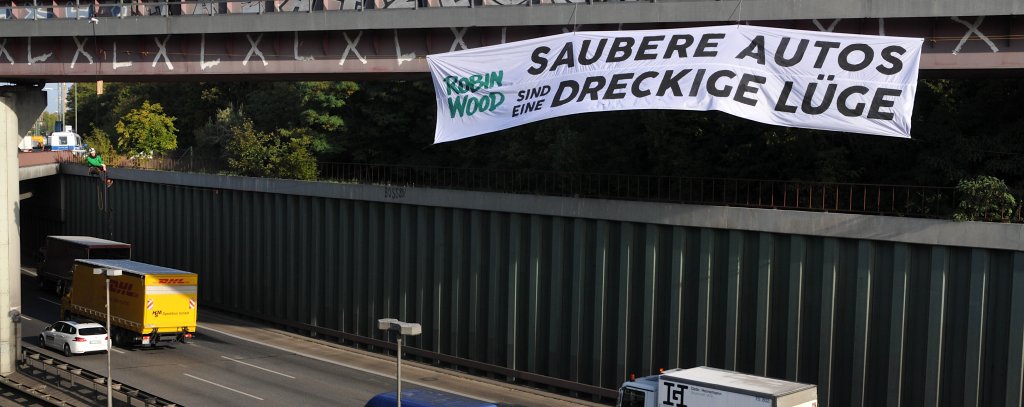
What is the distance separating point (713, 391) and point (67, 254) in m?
37.3

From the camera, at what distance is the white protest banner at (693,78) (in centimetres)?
2292

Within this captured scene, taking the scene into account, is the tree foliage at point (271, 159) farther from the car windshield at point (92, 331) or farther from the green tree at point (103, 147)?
the car windshield at point (92, 331)

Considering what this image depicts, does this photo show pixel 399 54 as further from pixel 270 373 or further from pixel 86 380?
pixel 86 380

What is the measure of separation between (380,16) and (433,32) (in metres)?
1.71

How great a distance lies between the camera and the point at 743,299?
1120 inches

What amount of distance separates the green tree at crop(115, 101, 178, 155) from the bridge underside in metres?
41.3

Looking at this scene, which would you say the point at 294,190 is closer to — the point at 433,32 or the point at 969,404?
the point at 433,32

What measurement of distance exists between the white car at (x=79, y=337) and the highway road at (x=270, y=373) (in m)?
0.37

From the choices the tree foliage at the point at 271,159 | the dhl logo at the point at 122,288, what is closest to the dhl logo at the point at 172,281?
the dhl logo at the point at 122,288

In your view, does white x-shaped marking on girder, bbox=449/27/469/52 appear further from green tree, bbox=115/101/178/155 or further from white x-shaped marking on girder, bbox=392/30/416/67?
green tree, bbox=115/101/178/155

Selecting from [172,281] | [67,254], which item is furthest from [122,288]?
[67,254]

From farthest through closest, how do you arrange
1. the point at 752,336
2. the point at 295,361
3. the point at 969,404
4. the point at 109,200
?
the point at 109,200 → the point at 295,361 → the point at 752,336 → the point at 969,404

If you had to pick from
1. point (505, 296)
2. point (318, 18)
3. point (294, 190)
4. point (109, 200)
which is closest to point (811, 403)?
point (505, 296)

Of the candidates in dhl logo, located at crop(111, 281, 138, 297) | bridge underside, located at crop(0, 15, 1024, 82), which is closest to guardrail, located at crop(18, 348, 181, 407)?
dhl logo, located at crop(111, 281, 138, 297)
